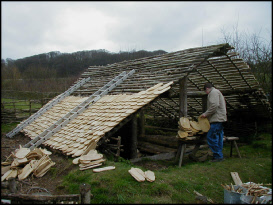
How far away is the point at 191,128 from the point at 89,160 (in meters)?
3.22

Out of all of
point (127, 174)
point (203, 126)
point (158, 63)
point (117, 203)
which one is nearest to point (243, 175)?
point (203, 126)

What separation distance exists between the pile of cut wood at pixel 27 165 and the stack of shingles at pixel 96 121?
521mm

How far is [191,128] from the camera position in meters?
6.66

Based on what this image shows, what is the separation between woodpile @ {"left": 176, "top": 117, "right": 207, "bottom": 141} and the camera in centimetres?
661

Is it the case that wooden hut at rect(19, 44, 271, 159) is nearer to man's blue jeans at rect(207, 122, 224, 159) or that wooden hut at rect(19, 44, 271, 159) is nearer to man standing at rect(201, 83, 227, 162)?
man standing at rect(201, 83, 227, 162)

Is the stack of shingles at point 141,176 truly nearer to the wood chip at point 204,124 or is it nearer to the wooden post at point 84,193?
the wooden post at point 84,193

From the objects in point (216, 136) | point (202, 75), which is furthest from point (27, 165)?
point (202, 75)

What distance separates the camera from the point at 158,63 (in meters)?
8.30

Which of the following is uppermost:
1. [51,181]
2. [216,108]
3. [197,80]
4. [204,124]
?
[197,80]

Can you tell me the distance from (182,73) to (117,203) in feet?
13.7

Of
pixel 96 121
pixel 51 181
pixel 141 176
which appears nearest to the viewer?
pixel 141 176

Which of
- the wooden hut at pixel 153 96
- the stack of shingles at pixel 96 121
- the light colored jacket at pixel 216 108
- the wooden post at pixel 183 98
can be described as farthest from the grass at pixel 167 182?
the wooden post at pixel 183 98

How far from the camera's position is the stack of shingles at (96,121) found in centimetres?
571

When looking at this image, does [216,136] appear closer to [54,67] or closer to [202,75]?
[202,75]
